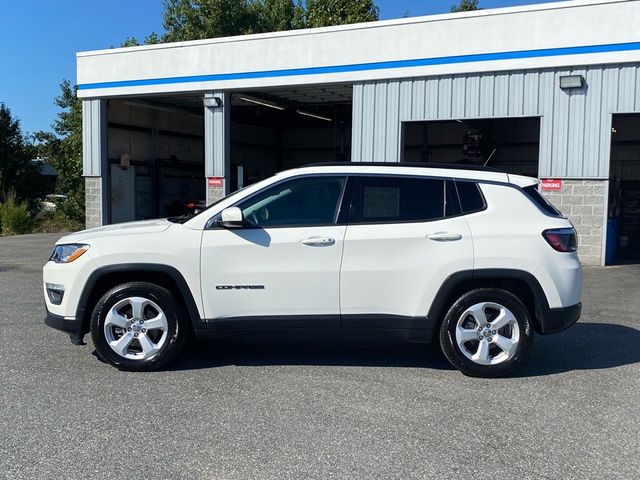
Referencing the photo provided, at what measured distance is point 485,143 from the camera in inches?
894

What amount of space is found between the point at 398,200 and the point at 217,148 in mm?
11741

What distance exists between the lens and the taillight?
548 cm

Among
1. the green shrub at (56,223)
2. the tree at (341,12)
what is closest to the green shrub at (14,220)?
the green shrub at (56,223)

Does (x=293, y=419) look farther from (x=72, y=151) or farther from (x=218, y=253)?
(x=72, y=151)

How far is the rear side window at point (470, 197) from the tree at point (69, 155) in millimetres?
26211

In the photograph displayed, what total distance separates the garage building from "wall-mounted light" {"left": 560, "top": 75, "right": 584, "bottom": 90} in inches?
1.2

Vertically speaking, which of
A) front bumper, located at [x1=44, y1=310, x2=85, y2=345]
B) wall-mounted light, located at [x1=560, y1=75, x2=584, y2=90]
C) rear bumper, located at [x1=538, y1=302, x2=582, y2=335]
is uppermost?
wall-mounted light, located at [x1=560, y1=75, x2=584, y2=90]

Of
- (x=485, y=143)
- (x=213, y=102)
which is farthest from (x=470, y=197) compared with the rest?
(x=485, y=143)

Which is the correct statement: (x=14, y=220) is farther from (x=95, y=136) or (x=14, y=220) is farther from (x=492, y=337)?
(x=492, y=337)

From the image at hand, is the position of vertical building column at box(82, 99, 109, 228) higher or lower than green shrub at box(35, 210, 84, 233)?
higher

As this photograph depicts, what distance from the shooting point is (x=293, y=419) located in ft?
14.9

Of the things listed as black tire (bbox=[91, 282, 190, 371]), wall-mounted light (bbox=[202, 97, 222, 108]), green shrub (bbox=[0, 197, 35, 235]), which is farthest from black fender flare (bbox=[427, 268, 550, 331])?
green shrub (bbox=[0, 197, 35, 235])

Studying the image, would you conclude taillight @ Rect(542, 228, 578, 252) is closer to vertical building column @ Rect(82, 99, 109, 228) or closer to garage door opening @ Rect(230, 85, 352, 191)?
vertical building column @ Rect(82, 99, 109, 228)

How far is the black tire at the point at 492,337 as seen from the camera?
547 centimetres
